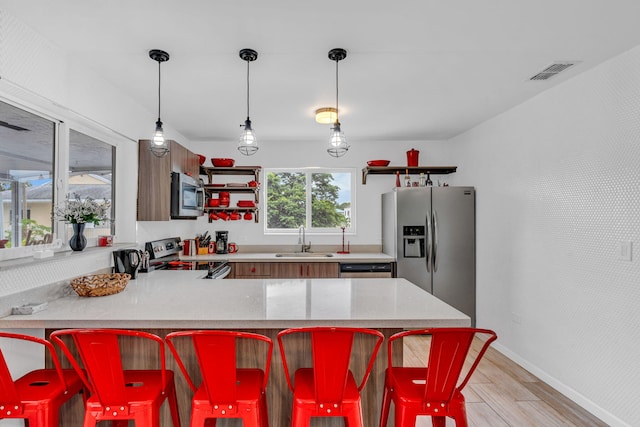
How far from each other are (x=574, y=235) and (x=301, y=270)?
104 inches

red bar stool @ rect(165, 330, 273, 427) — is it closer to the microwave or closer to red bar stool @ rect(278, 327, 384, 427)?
red bar stool @ rect(278, 327, 384, 427)

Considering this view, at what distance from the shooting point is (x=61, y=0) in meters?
1.76

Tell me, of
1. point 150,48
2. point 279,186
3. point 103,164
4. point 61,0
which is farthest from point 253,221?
point 61,0

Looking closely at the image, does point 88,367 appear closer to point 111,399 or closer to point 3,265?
point 111,399

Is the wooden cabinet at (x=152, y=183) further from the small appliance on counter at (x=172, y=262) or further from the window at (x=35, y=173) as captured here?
the window at (x=35, y=173)

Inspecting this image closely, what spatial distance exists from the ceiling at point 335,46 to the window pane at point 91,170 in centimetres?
52

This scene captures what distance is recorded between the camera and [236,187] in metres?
4.68

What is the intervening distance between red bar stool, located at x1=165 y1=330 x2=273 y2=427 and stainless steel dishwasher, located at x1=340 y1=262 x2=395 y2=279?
2.71m

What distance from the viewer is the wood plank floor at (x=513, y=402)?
242cm

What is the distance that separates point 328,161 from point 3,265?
371 centimetres

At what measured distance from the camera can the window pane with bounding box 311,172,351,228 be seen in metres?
5.05

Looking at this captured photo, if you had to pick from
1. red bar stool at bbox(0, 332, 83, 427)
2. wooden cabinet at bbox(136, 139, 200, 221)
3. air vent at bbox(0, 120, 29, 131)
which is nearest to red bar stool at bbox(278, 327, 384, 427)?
red bar stool at bbox(0, 332, 83, 427)

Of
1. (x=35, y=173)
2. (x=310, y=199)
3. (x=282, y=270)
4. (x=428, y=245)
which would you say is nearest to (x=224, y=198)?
(x=310, y=199)

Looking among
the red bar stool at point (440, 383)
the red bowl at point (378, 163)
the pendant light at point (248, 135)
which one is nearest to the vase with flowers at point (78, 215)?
the pendant light at point (248, 135)
